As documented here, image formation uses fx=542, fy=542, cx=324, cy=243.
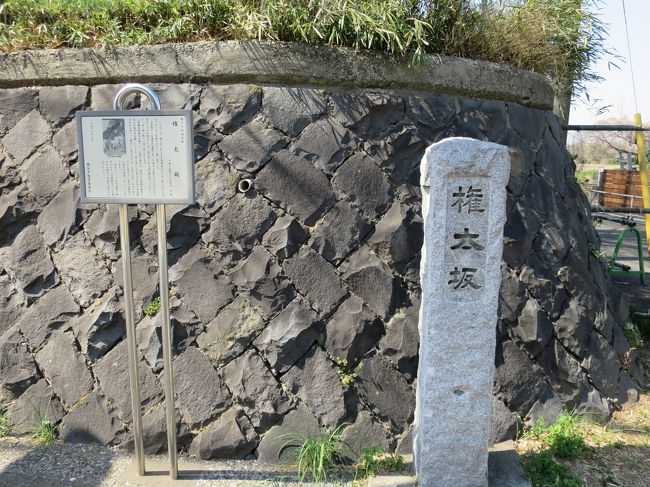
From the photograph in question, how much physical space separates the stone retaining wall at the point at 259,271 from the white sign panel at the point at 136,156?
27.2 inches

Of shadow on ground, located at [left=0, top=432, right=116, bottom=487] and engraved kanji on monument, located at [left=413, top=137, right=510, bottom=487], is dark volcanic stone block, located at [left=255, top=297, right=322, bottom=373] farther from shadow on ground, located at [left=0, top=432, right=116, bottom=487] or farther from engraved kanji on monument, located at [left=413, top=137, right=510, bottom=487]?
shadow on ground, located at [left=0, top=432, right=116, bottom=487]

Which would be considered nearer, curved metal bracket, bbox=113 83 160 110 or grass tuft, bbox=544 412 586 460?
curved metal bracket, bbox=113 83 160 110

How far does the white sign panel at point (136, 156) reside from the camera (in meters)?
2.87

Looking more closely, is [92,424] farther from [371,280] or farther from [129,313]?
[371,280]

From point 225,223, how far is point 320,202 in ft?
2.11

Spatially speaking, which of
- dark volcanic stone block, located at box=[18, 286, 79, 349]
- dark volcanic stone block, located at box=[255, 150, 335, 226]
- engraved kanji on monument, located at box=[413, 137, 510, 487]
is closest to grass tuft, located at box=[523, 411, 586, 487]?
engraved kanji on monument, located at box=[413, 137, 510, 487]

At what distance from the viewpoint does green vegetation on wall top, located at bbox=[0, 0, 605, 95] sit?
3.62 m

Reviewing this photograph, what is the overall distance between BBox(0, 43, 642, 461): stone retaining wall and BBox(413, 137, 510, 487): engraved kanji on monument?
24.1 inches

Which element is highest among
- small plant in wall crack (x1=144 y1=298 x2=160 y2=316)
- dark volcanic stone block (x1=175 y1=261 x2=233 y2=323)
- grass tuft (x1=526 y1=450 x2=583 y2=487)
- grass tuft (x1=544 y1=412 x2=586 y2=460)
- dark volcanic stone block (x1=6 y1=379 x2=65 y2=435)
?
dark volcanic stone block (x1=175 y1=261 x2=233 y2=323)

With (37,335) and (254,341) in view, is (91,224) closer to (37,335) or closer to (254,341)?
(37,335)

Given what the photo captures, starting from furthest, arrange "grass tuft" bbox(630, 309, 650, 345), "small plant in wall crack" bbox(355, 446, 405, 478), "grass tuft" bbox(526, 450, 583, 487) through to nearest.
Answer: "grass tuft" bbox(630, 309, 650, 345), "small plant in wall crack" bbox(355, 446, 405, 478), "grass tuft" bbox(526, 450, 583, 487)

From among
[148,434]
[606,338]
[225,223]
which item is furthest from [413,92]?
[148,434]

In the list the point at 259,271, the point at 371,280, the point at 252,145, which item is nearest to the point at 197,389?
the point at 259,271

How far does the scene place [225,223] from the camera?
3586mm
